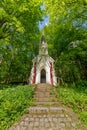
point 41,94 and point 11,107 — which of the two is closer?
point 11,107

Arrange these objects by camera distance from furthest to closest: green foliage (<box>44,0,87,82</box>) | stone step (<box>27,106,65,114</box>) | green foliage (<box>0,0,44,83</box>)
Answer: green foliage (<box>0,0,44,83</box>) < green foliage (<box>44,0,87,82</box>) < stone step (<box>27,106,65,114</box>)

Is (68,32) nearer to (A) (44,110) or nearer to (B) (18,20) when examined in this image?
(B) (18,20)

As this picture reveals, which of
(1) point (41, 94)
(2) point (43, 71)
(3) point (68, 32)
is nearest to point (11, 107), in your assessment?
(1) point (41, 94)

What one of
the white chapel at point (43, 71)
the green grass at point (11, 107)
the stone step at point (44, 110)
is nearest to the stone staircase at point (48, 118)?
the stone step at point (44, 110)

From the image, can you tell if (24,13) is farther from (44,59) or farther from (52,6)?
(44,59)

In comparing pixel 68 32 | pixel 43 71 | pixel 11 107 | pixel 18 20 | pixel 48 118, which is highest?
pixel 68 32

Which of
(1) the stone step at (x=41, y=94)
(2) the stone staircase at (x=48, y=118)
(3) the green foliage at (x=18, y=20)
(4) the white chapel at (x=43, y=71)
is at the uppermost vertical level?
(3) the green foliage at (x=18, y=20)

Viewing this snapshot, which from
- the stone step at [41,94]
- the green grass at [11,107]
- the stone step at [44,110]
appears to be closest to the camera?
the green grass at [11,107]

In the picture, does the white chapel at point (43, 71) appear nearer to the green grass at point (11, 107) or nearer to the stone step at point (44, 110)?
the green grass at point (11, 107)

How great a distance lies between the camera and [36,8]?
1738 centimetres

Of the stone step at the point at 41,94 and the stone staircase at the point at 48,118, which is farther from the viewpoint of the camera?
the stone step at the point at 41,94

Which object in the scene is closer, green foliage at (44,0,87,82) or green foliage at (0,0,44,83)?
green foliage at (44,0,87,82)

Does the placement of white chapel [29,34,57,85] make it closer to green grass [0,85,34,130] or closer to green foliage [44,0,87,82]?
green foliage [44,0,87,82]

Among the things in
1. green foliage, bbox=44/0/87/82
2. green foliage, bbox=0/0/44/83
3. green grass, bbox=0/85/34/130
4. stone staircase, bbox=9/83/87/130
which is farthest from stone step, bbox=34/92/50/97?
green foliage, bbox=44/0/87/82
